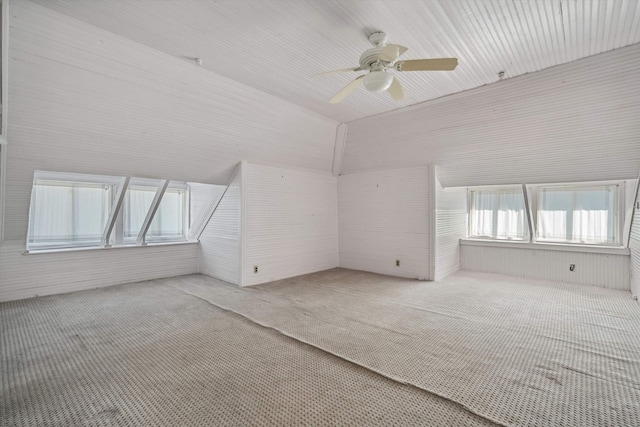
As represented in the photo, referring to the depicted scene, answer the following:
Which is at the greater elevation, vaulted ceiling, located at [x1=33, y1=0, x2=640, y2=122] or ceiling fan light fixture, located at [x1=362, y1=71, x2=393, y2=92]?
vaulted ceiling, located at [x1=33, y1=0, x2=640, y2=122]

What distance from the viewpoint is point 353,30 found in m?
2.67

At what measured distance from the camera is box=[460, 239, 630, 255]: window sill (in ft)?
14.6

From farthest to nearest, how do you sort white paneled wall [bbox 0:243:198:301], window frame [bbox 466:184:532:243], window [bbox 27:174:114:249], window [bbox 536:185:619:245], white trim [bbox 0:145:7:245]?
1. window frame [bbox 466:184:532:243]
2. window [bbox 536:185:619:245]
3. window [bbox 27:174:114:249]
4. white paneled wall [bbox 0:243:198:301]
5. white trim [bbox 0:145:7:245]

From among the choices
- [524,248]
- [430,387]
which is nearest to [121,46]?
[430,387]

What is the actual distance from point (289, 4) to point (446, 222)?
4394 mm

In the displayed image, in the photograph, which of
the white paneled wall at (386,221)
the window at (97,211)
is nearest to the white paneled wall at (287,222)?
the white paneled wall at (386,221)

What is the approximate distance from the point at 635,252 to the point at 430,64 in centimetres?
420

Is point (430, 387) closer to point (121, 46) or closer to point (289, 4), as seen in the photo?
point (289, 4)

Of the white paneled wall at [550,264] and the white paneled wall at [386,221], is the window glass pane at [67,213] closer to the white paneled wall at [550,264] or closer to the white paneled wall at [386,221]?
the white paneled wall at [386,221]

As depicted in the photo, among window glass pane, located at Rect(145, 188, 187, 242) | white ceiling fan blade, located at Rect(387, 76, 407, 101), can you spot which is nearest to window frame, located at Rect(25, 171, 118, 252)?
window glass pane, located at Rect(145, 188, 187, 242)

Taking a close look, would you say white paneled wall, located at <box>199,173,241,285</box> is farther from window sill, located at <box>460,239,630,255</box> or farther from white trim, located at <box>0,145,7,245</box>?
window sill, located at <box>460,239,630,255</box>

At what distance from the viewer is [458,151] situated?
15.1 ft

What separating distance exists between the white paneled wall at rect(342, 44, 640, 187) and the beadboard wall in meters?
1.54

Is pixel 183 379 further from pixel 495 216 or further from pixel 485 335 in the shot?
pixel 495 216
